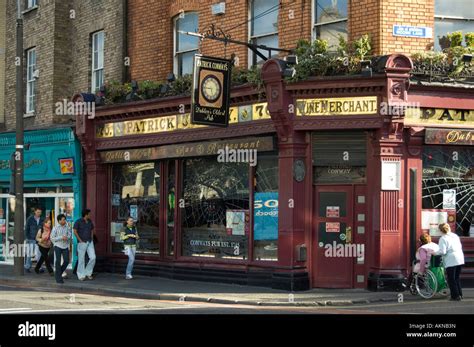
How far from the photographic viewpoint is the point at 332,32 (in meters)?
18.3

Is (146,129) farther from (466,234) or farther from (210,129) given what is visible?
(466,234)

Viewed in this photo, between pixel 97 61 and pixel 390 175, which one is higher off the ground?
pixel 97 61

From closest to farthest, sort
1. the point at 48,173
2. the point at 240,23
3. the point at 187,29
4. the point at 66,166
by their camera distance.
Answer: the point at 240,23 < the point at 187,29 < the point at 66,166 < the point at 48,173

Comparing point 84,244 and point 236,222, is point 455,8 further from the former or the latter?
point 84,244

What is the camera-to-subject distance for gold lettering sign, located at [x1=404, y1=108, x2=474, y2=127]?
17.3 metres

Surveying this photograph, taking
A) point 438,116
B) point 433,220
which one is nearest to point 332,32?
point 438,116

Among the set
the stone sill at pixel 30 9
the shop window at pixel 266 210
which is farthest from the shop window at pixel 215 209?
the stone sill at pixel 30 9

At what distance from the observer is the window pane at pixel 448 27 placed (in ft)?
59.2

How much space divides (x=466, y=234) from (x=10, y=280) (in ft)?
39.9

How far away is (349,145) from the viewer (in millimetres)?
17766

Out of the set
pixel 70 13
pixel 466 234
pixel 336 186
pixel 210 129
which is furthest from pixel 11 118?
pixel 466 234

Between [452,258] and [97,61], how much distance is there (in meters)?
13.6

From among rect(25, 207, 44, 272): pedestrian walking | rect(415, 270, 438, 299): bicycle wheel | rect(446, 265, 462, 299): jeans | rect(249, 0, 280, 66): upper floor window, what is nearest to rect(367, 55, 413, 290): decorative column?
rect(415, 270, 438, 299): bicycle wheel

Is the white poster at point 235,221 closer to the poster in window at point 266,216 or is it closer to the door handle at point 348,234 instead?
the poster in window at point 266,216
